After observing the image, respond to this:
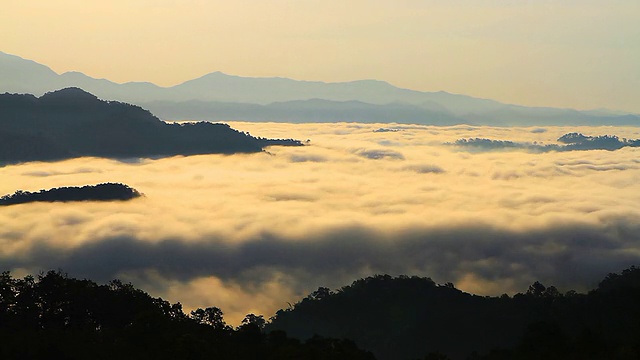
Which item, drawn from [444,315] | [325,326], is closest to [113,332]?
[325,326]

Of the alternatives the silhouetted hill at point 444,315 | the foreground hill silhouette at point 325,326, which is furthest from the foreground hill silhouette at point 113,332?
the silhouetted hill at point 444,315

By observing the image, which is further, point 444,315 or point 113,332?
point 444,315

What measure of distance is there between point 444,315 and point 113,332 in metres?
89.4

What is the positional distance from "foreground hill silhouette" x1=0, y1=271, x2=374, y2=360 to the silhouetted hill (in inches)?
1491

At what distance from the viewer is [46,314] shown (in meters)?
75.8

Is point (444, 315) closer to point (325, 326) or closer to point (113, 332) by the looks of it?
point (325, 326)

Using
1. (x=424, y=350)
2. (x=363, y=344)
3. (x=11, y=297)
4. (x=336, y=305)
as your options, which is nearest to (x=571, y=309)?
(x=424, y=350)

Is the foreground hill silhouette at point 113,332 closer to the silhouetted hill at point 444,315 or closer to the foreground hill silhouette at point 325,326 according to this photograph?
the foreground hill silhouette at point 325,326

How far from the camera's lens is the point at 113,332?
225ft

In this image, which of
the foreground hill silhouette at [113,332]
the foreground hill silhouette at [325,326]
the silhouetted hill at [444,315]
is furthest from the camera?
the silhouetted hill at [444,315]

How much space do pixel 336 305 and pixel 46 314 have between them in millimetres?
91553

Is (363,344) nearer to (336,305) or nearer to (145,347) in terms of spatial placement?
(336,305)

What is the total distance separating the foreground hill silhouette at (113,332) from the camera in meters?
58.1

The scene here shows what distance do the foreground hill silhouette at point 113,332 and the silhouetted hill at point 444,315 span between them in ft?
124
